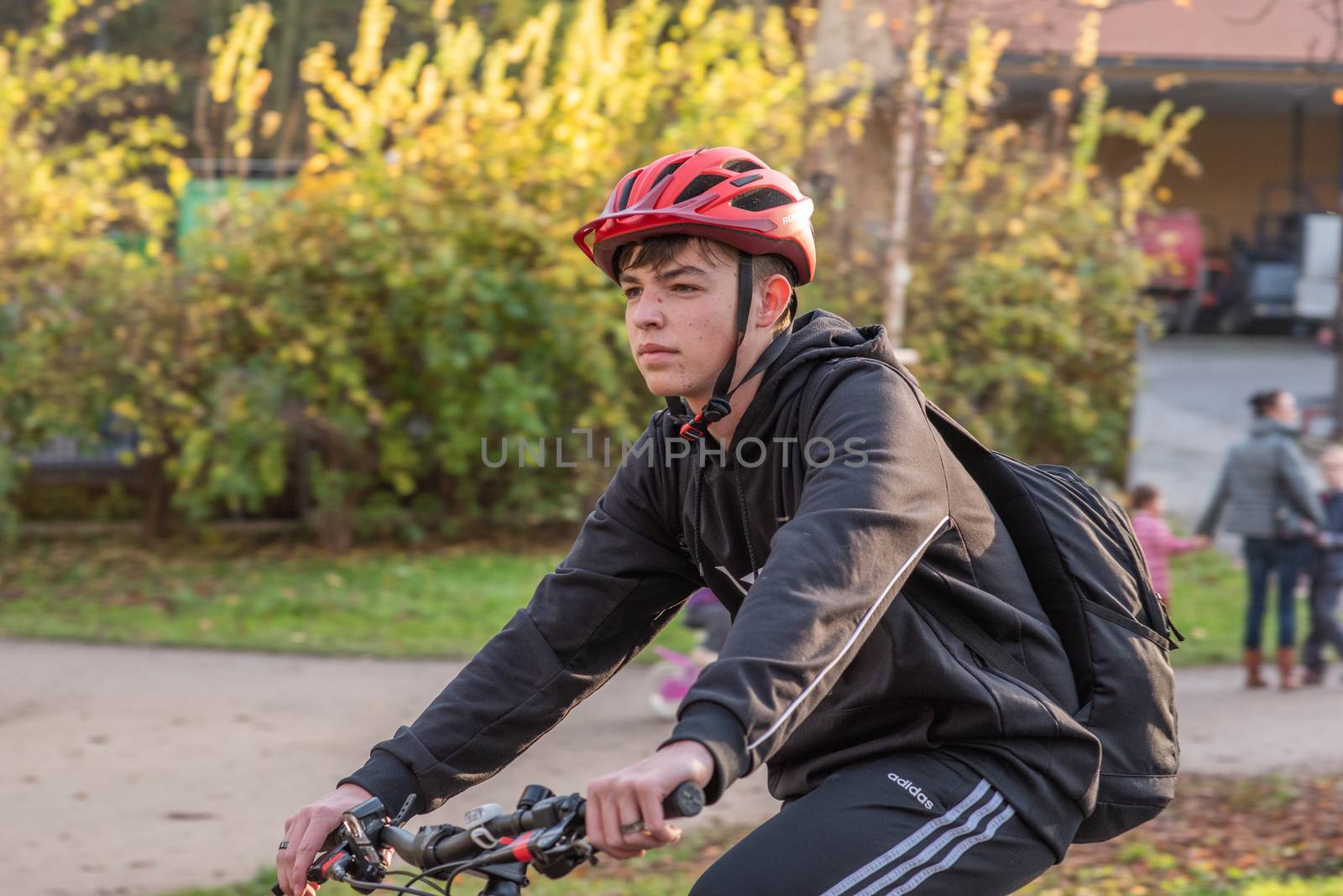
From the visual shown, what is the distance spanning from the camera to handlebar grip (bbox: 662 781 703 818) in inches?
77.0

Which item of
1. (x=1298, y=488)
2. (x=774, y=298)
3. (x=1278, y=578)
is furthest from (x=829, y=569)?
(x=1278, y=578)

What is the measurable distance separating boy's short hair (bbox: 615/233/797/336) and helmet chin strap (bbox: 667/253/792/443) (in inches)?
0.6

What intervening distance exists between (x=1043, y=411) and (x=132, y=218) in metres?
7.20

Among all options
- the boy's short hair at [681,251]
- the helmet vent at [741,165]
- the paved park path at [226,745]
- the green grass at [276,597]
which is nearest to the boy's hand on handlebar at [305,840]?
the boy's short hair at [681,251]

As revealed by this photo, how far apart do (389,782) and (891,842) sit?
2.95 feet

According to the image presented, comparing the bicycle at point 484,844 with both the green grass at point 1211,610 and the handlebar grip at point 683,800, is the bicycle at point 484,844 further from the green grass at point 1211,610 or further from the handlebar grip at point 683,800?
the green grass at point 1211,610

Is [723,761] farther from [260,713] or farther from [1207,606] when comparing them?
[1207,606]

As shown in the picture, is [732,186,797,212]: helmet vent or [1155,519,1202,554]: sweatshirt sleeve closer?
[732,186,797,212]: helmet vent

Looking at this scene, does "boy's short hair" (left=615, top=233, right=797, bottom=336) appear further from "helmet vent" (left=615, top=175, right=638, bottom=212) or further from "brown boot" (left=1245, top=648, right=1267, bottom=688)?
"brown boot" (left=1245, top=648, right=1267, bottom=688)

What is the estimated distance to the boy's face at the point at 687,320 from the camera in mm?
2580

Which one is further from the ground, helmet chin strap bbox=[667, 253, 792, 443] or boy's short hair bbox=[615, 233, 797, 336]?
boy's short hair bbox=[615, 233, 797, 336]

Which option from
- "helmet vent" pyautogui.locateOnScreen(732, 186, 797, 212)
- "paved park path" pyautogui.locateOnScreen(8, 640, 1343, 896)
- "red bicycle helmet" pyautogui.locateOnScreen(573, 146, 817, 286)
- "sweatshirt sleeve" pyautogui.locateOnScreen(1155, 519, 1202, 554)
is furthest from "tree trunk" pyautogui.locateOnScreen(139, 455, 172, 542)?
"helmet vent" pyautogui.locateOnScreen(732, 186, 797, 212)

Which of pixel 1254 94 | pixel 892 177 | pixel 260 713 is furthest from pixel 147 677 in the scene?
pixel 1254 94

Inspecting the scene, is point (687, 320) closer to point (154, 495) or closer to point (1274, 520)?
point (1274, 520)
